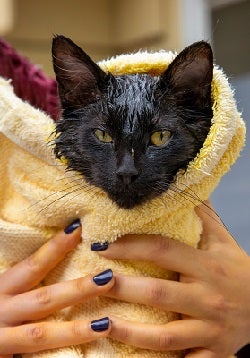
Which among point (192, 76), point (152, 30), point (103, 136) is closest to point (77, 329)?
point (103, 136)

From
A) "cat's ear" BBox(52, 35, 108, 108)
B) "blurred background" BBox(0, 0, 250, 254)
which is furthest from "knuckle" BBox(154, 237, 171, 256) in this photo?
"blurred background" BBox(0, 0, 250, 254)

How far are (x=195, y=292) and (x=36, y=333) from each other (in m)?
0.23

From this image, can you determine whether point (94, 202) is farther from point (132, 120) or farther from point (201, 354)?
point (201, 354)

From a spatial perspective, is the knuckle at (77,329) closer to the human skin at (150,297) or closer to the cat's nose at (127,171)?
the human skin at (150,297)

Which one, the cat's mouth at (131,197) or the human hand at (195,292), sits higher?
the cat's mouth at (131,197)

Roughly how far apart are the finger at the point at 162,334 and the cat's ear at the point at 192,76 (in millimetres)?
301

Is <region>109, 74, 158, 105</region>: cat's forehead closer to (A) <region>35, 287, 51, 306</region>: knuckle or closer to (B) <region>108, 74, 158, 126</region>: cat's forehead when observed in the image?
(B) <region>108, 74, 158, 126</region>: cat's forehead

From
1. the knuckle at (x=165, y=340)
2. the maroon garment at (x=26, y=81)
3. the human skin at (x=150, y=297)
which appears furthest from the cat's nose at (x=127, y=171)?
the maroon garment at (x=26, y=81)

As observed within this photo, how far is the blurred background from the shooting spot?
1.87 meters

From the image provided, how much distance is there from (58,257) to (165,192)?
0.63 ft

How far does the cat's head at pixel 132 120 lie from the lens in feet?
2.32

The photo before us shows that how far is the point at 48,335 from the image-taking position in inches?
30.4

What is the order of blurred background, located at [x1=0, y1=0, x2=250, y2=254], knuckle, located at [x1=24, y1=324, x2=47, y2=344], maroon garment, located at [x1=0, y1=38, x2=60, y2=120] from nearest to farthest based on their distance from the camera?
knuckle, located at [x1=24, y1=324, x2=47, y2=344] → maroon garment, located at [x1=0, y1=38, x2=60, y2=120] → blurred background, located at [x1=0, y1=0, x2=250, y2=254]

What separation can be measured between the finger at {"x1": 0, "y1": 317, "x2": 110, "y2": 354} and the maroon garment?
1.46ft
